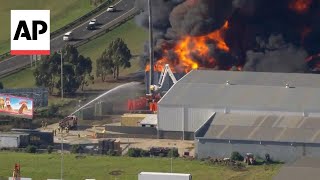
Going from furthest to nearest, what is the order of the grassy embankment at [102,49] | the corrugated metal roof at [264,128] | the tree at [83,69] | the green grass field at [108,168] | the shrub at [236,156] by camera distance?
the grassy embankment at [102,49] → the tree at [83,69] → the corrugated metal roof at [264,128] → the shrub at [236,156] → the green grass field at [108,168]

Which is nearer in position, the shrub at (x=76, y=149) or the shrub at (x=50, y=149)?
the shrub at (x=76, y=149)

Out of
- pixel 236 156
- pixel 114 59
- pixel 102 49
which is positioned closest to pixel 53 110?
pixel 114 59

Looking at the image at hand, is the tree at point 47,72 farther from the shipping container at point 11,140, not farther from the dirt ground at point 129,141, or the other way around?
the shipping container at point 11,140

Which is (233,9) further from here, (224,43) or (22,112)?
(22,112)

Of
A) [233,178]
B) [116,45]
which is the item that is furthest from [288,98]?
[116,45]

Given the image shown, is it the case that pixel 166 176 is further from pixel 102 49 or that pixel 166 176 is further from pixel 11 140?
pixel 102 49

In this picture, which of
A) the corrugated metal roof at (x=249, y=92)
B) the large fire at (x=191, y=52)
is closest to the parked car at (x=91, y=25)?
the large fire at (x=191, y=52)
